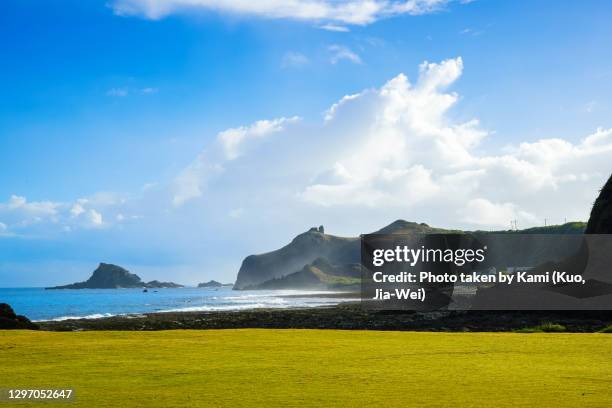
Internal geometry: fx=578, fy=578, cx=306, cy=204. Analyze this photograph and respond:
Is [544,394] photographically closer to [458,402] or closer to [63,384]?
[458,402]

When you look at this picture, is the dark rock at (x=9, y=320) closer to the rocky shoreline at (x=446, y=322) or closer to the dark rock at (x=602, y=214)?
the rocky shoreline at (x=446, y=322)

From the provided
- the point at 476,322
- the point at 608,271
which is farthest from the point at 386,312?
the point at 608,271

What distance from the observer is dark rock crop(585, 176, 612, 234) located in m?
48.2

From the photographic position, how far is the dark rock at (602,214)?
4816 centimetres

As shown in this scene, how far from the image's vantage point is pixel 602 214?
1949 inches

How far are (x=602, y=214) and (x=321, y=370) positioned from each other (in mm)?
42086

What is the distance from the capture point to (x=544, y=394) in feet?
41.0

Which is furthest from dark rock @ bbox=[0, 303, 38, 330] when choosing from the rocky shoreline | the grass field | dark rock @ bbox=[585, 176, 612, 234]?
dark rock @ bbox=[585, 176, 612, 234]

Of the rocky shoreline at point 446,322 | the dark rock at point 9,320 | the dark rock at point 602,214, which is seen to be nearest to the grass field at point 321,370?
the dark rock at point 9,320

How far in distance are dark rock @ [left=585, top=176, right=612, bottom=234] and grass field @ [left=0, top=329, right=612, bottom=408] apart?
2725cm

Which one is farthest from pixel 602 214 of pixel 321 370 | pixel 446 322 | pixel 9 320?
pixel 9 320

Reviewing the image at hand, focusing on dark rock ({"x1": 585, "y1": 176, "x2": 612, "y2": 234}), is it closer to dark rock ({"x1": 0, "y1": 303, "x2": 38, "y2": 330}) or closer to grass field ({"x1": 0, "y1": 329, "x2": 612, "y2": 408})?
grass field ({"x1": 0, "y1": 329, "x2": 612, "y2": 408})

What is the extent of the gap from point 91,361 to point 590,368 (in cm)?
1456

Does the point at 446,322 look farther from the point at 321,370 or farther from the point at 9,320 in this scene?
the point at 9,320
